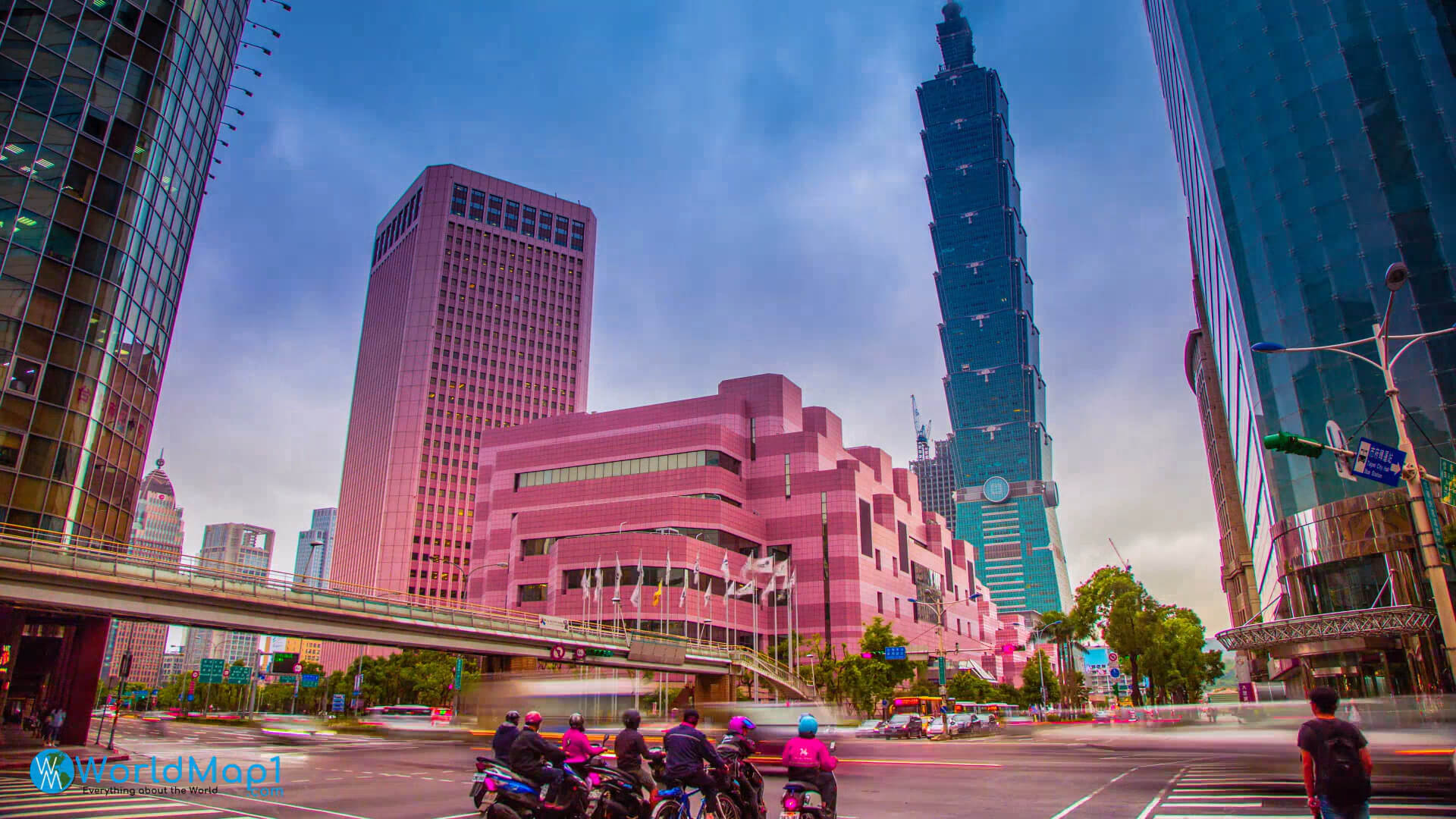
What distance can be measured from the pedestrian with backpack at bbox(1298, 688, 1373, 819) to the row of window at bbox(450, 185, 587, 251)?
175 m

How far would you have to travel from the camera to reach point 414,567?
149 meters

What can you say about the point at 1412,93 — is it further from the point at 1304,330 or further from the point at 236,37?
the point at 236,37

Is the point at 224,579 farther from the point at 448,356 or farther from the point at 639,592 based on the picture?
the point at 448,356

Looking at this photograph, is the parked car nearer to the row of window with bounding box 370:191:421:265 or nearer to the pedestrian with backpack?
the pedestrian with backpack

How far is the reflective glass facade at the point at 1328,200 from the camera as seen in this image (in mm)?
44250

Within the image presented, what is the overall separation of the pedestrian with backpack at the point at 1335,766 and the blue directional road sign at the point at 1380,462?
1036cm

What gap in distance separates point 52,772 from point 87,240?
2833 cm

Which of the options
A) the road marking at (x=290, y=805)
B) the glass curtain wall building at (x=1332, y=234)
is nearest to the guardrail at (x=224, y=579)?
the road marking at (x=290, y=805)

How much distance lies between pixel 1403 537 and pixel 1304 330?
511 inches

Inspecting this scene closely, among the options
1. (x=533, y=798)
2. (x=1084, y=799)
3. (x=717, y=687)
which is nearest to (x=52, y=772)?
(x=533, y=798)

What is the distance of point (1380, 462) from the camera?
55.4 ft

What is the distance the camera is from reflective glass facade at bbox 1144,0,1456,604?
145 feet

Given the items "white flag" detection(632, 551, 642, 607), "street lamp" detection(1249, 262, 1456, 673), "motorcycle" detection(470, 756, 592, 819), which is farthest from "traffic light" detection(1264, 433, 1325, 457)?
"white flag" detection(632, 551, 642, 607)

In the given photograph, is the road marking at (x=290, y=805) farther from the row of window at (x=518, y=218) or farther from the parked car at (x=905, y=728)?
the row of window at (x=518, y=218)
